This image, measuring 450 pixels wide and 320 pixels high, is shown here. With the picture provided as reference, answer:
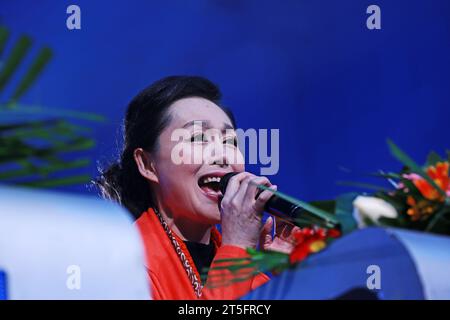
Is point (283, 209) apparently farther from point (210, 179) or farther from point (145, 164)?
point (145, 164)

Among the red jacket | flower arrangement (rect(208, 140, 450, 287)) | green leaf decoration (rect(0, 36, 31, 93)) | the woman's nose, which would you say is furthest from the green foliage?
the woman's nose

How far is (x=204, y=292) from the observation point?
5.94 feet

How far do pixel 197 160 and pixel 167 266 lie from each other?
36 centimetres

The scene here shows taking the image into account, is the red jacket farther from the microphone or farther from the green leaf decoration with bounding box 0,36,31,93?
the green leaf decoration with bounding box 0,36,31,93

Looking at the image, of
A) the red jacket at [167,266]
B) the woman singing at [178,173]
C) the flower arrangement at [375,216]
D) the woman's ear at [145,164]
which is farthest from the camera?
the woman's ear at [145,164]

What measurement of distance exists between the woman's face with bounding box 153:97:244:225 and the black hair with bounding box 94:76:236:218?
0.14 feet

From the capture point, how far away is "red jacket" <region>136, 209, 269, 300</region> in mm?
1890

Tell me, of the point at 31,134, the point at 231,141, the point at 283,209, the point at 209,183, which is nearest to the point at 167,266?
→ the point at 209,183

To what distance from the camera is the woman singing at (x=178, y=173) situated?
2.21 metres

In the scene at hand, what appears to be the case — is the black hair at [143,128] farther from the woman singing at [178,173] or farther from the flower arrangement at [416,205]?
the flower arrangement at [416,205]

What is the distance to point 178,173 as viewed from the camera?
230cm

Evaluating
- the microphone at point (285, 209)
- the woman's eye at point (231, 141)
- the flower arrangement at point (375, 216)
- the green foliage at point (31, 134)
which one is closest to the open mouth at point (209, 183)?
the woman's eye at point (231, 141)
